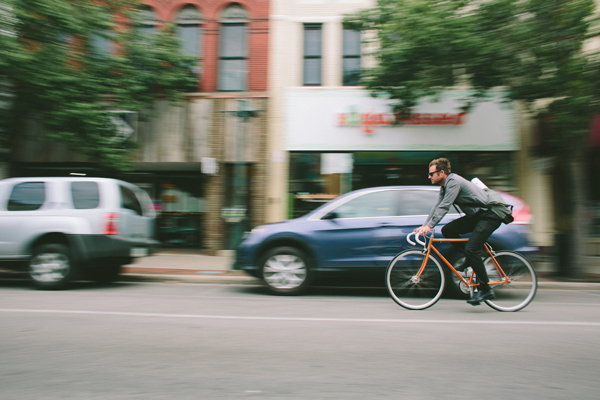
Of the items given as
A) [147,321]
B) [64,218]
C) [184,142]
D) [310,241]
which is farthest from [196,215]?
[147,321]

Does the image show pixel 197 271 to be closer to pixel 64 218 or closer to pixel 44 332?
pixel 64 218

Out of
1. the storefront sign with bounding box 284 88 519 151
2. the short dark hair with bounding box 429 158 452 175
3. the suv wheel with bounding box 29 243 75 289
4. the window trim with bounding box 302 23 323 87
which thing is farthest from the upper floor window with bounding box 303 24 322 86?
the suv wheel with bounding box 29 243 75 289

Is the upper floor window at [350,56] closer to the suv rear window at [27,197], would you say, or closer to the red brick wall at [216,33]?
the red brick wall at [216,33]

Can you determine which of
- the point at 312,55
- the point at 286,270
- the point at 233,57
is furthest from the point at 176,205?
the point at 286,270

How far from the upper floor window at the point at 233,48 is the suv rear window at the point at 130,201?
6.52 m

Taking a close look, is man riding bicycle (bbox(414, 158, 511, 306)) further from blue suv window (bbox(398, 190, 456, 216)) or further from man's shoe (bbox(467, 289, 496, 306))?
blue suv window (bbox(398, 190, 456, 216))

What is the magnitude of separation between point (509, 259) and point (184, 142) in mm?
9911

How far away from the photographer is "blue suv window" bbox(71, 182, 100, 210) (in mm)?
7320

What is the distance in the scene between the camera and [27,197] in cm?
744

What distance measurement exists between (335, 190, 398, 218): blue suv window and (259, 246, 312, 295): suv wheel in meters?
0.93

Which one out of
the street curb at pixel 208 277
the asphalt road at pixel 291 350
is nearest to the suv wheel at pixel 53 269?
the asphalt road at pixel 291 350

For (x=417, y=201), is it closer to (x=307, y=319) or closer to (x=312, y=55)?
(x=307, y=319)

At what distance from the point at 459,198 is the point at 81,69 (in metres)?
9.80

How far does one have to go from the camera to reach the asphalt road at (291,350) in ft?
10.0
